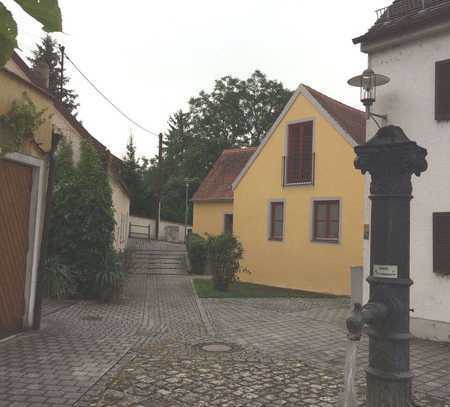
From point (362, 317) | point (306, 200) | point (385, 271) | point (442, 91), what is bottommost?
point (362, 317)

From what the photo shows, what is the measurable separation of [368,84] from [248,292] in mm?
8694

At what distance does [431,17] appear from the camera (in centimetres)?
844

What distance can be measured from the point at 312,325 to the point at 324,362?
3063mm

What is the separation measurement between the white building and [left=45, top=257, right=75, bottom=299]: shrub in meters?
7.21

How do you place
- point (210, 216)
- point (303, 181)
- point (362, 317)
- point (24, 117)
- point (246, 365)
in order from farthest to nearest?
point (210, 216)
point (303, 181)
point (24, 117)
point (246, 365)
point (362, 317)

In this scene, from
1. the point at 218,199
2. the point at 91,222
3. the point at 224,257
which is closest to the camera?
the point at 91,222

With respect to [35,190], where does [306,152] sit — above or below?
above

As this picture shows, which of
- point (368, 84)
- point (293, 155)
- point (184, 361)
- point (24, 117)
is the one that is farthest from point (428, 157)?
point (293, 155)

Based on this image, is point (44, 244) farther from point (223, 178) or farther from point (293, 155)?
point (223, 178)

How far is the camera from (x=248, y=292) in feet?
51.0

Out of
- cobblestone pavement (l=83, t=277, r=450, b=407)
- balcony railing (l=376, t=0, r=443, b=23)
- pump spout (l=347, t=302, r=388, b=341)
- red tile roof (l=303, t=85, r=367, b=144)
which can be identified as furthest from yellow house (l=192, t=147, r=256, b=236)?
pump spout (l=347, t=302, r=388, b=341)

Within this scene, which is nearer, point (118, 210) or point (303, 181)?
point (303, 181)

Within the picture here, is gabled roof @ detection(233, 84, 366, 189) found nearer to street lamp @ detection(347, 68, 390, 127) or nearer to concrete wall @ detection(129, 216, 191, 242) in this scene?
street lamp @ detection(347, 68, 390, 127)

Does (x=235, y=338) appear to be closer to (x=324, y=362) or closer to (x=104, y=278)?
(x=324, y=362)
